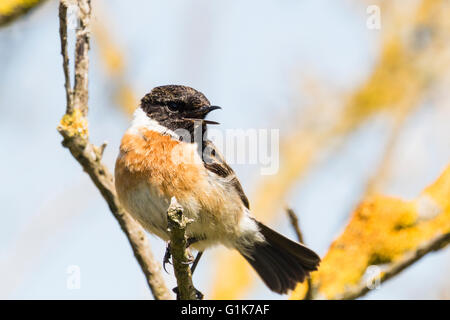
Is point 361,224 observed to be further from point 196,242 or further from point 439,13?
point 439,13

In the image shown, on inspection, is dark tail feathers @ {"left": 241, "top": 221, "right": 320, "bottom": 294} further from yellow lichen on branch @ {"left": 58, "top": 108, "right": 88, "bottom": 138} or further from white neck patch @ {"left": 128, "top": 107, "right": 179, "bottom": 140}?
yellow lichen on branch @ {"left": 58, "top": 108, "right": 88, "bottom": 138}

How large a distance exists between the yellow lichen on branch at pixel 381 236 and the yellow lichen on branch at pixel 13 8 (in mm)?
3192

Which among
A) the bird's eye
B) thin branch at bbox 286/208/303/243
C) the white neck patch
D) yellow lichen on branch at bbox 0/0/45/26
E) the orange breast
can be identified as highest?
yellow lichen on branch at bbox 0/0/45/26

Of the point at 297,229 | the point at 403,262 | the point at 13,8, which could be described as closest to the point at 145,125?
the point at 13,8

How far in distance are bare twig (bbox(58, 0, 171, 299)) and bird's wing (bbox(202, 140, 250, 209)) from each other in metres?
0.92

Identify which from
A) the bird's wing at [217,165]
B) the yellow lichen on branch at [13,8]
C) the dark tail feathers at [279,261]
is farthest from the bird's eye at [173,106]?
the yellow lichen on branch at [13,8]

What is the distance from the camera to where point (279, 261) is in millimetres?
7121

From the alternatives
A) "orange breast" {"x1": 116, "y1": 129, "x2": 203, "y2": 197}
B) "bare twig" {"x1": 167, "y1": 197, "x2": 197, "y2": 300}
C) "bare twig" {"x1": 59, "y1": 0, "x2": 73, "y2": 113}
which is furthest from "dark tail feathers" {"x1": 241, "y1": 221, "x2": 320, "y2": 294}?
"bare twig" {"x1": 59, "y1": 0, "x2": 73, "y2": 113}

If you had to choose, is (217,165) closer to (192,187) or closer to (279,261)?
(192,187)

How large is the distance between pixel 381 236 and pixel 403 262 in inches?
15.6

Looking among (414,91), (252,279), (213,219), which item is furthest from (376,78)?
(213,219)

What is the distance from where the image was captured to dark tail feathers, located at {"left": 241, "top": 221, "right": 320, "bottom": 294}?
6.82 metres

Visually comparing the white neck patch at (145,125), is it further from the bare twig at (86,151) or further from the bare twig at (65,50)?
the bare twig at (65,50)
